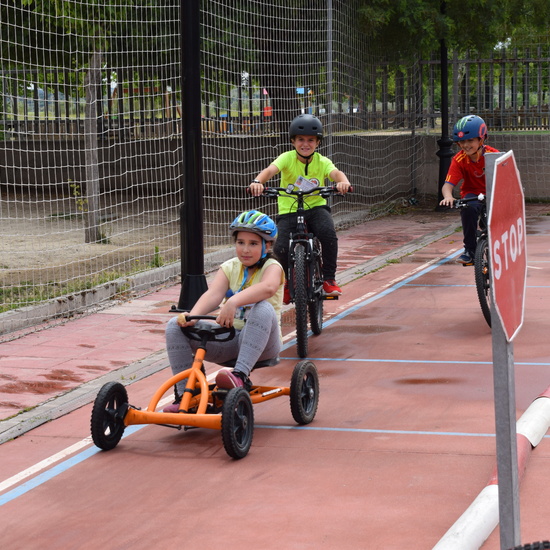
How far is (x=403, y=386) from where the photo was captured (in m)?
7.47

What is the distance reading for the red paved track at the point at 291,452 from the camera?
487 cm

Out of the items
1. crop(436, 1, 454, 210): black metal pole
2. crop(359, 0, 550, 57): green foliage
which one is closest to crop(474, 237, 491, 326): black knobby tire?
crop(359, 0, 550, 57): green foliage

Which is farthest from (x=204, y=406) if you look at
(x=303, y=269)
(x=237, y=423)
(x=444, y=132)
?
(x=444, y=132)

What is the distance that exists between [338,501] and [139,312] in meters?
5.70

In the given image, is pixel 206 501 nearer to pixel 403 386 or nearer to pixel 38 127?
pixel 403 386

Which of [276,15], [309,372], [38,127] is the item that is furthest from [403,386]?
[276,15]

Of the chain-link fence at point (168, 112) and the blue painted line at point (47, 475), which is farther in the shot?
the chain-link fence at point (168, 112)

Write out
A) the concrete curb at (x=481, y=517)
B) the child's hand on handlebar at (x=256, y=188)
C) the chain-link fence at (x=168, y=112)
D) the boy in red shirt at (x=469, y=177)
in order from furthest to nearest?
the chain-link fence at (x=168, y=112) → the boy in red shirt at (x=469, y=177) → the child's hand on handlebar at (x=256, y=188) → the concrete curb at (x=481, y=517)

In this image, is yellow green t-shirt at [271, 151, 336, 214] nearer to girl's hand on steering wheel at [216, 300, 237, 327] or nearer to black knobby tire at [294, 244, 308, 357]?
black knobby tire at [294, 244, 308, 357]

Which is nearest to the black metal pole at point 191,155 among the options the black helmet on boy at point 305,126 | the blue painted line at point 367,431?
the black helmet on boy at point 305,126

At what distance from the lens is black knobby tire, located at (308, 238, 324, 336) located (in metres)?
8.95

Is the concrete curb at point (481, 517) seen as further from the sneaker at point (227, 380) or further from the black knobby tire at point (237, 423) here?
the sneaker at point (227, 380)

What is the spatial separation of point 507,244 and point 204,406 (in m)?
2.83

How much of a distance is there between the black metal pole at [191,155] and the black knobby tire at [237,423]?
384 centimetres
